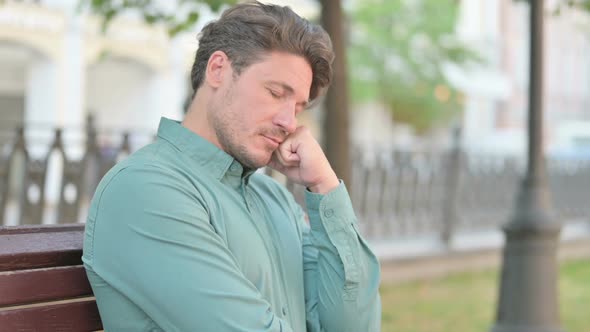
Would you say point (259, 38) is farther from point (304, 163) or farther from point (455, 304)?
point (455, 304)

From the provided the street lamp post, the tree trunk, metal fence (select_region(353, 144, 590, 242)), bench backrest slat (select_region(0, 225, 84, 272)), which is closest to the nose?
bench backrest slat (select_region(0, 225, 84, 272))

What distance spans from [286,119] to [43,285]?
0.63 m

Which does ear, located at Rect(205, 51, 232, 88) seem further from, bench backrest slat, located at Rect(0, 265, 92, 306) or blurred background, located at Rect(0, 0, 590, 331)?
bench backrest slat, located at Rect(0, 265, 92, 306)

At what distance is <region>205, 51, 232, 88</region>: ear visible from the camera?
6.66 feet

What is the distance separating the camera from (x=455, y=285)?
31.0 ft

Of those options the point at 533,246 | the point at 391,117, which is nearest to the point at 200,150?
the point at 533,246

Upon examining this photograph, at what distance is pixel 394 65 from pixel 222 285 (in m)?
30.4

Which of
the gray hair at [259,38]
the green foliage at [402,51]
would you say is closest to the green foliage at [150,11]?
the gray hair at [259,38]

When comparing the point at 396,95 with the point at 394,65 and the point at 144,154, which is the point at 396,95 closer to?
the point at 394,65

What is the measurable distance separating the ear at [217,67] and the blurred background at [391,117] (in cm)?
32

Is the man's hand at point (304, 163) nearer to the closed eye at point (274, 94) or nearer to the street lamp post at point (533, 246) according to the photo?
the closed eye at point (274, 94)

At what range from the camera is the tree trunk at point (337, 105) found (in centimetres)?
545

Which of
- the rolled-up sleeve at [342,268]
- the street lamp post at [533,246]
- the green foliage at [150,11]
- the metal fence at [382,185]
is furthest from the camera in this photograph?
the metal fence at [382,185]

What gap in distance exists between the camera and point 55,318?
1.94 m
